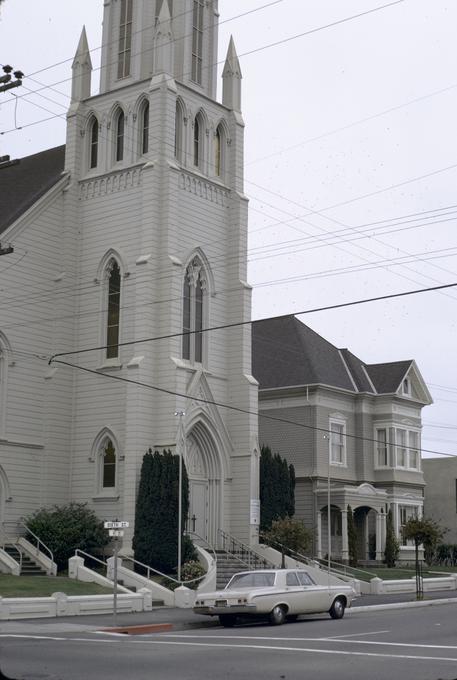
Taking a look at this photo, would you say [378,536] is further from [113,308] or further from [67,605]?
[67,605]

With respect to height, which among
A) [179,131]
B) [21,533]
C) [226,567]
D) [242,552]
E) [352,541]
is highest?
[179,131]

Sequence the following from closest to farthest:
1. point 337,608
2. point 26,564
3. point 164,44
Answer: point 337,608 < point 26,564 < point 164,44

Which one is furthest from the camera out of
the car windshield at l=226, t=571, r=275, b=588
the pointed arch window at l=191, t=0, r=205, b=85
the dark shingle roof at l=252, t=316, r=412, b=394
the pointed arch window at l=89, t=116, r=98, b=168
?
the dark shingle roof at l=252, t=316, r=412, b=394

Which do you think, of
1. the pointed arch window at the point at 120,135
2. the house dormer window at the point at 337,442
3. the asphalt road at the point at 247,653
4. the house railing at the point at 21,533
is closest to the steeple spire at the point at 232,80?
the pointed arch window at the point at 120,135

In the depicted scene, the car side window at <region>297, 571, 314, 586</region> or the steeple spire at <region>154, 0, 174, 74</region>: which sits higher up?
the steeple spire at <region>154, 0, 174, 74</region>

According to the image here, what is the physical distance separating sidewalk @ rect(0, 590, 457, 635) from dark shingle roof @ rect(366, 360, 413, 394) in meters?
21.5

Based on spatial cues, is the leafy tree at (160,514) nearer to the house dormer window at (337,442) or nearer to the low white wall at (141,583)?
the low white wall at (141,583)

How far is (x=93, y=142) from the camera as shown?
4447cm

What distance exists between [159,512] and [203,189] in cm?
1403

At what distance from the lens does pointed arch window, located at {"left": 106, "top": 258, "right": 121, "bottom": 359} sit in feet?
136

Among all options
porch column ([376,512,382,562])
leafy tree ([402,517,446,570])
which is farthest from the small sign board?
porch column ([376,512,382,562])

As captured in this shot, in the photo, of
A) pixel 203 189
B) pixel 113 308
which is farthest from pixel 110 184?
pixel 113 308

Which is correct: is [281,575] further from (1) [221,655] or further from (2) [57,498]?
(2) [57,498]

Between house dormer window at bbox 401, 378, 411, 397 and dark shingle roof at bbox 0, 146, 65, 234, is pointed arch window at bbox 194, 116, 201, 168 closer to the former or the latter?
dark shingle roof at bbox 0, 146, 65, 234
